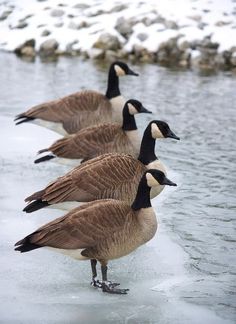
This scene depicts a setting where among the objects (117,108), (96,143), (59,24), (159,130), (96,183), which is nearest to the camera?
(96,183)

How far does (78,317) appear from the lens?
16.3 feet

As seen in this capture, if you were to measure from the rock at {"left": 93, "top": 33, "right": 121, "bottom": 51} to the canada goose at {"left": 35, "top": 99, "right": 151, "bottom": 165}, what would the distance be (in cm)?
1139

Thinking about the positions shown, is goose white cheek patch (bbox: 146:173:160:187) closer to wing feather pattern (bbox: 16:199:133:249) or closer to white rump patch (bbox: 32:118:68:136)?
wing feather pattern (bbox: 16:199:133:249)

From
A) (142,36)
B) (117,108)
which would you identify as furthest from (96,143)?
→ (142,36)

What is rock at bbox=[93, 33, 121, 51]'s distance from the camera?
19562 mm

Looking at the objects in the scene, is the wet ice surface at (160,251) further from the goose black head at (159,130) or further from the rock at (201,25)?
the rock at (201,25)

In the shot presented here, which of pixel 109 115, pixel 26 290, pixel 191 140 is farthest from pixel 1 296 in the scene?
pixel 191 140

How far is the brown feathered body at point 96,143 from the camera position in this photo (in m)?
7.96

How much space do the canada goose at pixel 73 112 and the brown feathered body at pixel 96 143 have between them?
4.46 ft

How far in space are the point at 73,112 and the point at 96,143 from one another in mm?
1654

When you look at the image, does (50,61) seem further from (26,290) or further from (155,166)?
(26,290)

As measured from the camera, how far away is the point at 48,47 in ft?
65.8

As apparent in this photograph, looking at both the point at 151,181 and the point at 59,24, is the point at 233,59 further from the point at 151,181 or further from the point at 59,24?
the point at 151,181

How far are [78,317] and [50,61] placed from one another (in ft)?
47.0
